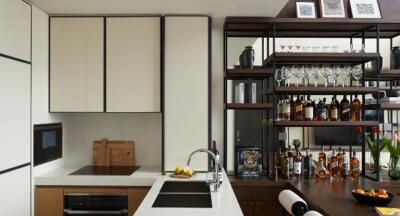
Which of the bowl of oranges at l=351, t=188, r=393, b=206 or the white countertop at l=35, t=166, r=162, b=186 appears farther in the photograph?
the white countertop at l=35, t=166, r=162, b=186

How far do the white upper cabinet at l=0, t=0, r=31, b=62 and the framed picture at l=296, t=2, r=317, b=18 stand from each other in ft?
7.64

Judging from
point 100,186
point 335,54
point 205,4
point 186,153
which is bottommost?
point 100,186

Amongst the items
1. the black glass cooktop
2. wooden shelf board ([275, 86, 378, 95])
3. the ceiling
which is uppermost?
the ceiling

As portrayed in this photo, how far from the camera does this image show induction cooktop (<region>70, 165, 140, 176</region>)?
3.38 metres

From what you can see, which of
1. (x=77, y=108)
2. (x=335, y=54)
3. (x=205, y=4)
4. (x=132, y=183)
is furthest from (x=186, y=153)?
(x=335, y=54)

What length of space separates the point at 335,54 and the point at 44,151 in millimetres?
2698

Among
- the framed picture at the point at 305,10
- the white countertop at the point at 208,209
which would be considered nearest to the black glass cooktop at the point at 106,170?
the white countertop at the point at 208,209

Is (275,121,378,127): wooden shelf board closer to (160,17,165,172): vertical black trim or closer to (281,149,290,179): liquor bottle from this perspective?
(281,149,290,179): liquor bottle

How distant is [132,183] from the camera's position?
10.5 ft

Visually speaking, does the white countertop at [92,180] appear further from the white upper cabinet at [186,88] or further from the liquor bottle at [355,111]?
the liquor bottle at [355,111]

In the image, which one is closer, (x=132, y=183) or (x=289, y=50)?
(x=132, y=183)

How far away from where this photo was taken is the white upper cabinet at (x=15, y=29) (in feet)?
8.49

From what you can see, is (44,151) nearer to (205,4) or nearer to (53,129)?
(53,129)

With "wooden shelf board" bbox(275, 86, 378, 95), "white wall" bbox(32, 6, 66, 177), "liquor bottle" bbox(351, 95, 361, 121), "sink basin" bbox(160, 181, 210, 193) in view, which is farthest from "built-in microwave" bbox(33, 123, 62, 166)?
"liquor bottle" bbox(351, 95, 361, 121)
